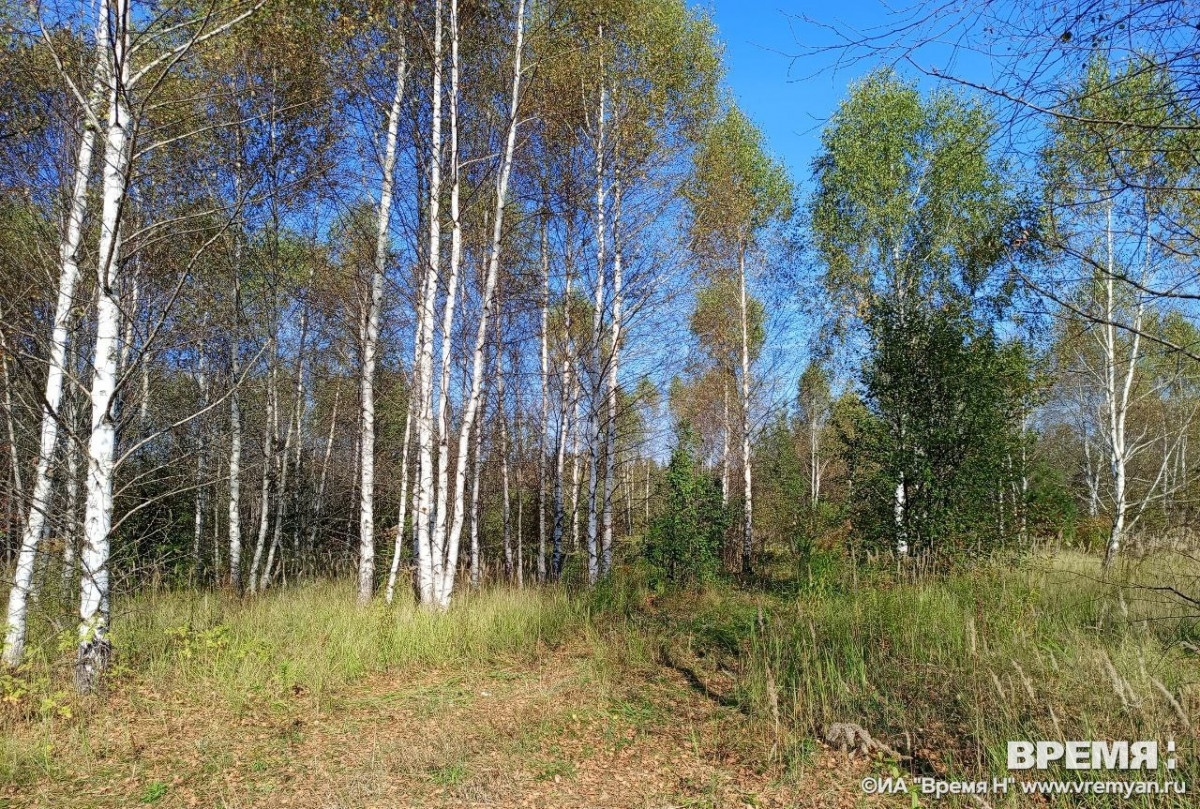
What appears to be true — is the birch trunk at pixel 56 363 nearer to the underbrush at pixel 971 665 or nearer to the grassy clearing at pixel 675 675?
the grassy clearing at pixel 675 675

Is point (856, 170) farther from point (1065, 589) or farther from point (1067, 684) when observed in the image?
point (1067, 684)

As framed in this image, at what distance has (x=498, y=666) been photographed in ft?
17.6

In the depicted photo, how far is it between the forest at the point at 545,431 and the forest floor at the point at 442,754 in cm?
3

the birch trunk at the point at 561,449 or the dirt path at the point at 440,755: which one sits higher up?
the birch trunk at the point at 561,449

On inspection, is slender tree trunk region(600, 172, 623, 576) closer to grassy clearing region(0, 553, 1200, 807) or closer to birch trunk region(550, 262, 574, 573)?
birch trunk region(550, 262, 574, 573)

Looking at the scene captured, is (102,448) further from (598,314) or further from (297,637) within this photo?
(598,314)

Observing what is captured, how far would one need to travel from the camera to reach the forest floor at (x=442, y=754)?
302cm

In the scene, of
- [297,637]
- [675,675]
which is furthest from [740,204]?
[297,637]

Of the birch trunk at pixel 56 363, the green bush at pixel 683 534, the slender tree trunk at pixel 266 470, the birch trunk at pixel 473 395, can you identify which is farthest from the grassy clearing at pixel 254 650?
the green bush at pixel 683 534

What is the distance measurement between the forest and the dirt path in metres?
0.03

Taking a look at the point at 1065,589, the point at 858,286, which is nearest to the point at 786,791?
the point at 1065,589

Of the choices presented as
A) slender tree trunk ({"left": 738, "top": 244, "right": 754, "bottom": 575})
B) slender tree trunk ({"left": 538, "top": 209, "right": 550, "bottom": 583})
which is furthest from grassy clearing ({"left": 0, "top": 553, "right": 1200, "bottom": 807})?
slender tree trunk ({"left": 738, "top": 244, "right": 754, "bottom": 575})

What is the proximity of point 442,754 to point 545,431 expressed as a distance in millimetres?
10248

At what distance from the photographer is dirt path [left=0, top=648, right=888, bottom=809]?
3012 mm
